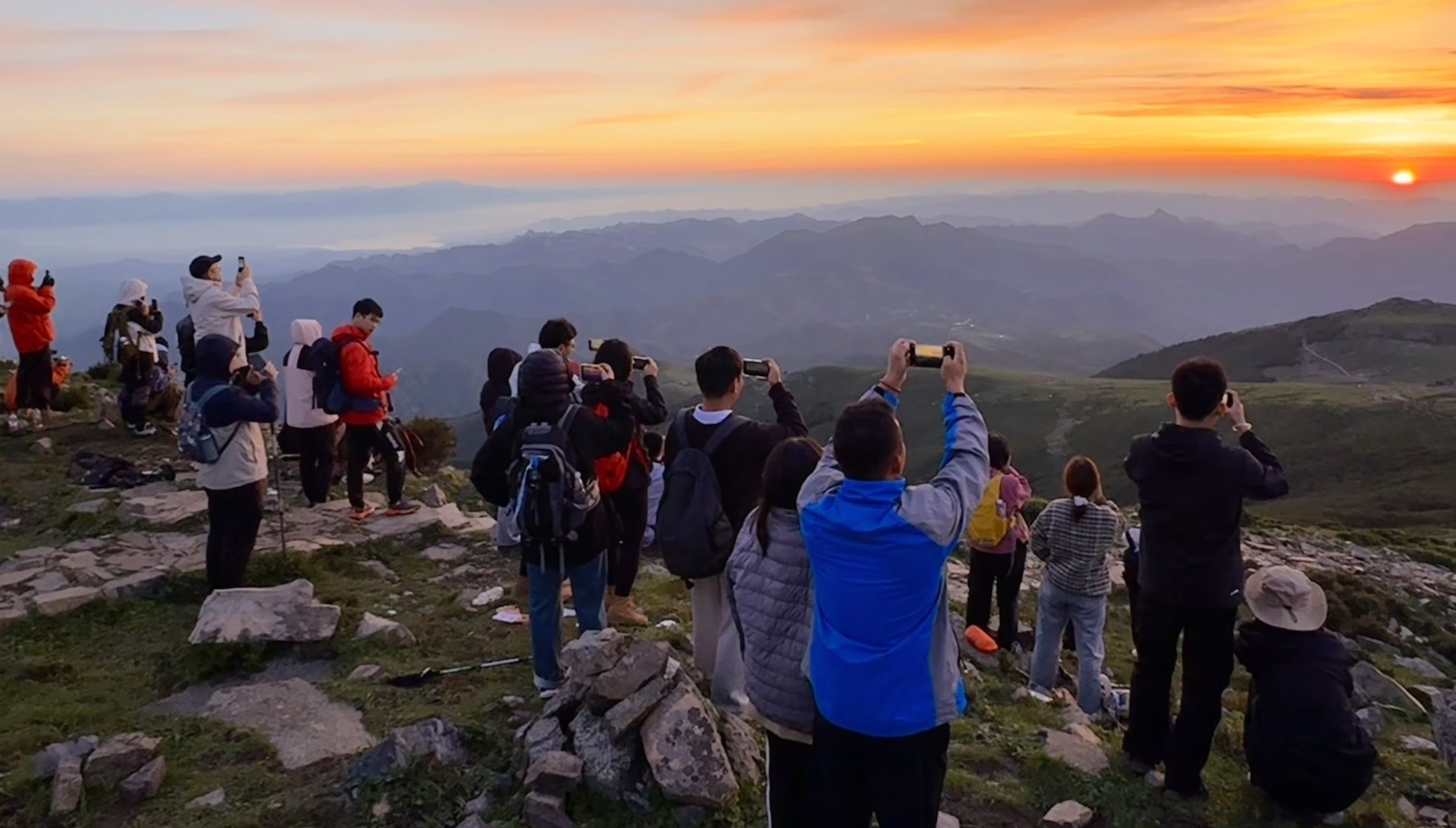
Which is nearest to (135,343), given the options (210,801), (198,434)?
(198,434)

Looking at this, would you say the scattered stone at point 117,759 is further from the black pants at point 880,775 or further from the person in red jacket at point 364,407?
the person in red jacket at point 364,407

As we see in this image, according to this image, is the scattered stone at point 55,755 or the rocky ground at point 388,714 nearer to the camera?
the rocky ground at point 388,714

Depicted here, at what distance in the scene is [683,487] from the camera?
5.88 m

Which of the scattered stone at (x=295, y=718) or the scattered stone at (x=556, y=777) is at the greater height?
the scattered stone at (x=556, y=777)

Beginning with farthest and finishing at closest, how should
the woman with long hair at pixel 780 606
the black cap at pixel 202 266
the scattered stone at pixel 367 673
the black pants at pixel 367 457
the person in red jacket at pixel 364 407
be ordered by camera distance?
the black pants at pixel 367 457 < the black cap at pixel 202 266 < the person in red jacket at pixel 364 407 < the scattered stone at pixel 367 673 < the woman with long hair at pixel 780 606

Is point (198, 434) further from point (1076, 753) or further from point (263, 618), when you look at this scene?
point (1076, 753)

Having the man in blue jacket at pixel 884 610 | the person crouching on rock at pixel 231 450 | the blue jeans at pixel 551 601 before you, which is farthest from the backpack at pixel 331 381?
the man in blue jacket at pixel 884 610

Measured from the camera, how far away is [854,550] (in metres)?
3.70

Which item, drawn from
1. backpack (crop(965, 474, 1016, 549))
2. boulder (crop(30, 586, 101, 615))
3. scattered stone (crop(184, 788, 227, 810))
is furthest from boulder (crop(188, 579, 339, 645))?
backpack (crop(965, 474, 1016, 549))

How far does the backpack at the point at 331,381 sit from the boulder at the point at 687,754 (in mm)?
6889

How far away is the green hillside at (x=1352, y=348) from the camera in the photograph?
10088 cm

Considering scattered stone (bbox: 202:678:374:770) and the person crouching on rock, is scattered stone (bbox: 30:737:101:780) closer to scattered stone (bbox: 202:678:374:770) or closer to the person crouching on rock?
scattered stone (bbox: 202:678:374:770)

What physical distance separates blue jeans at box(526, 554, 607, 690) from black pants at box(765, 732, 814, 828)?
2504 mm

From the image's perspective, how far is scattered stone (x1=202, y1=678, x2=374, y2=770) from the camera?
6148mm
